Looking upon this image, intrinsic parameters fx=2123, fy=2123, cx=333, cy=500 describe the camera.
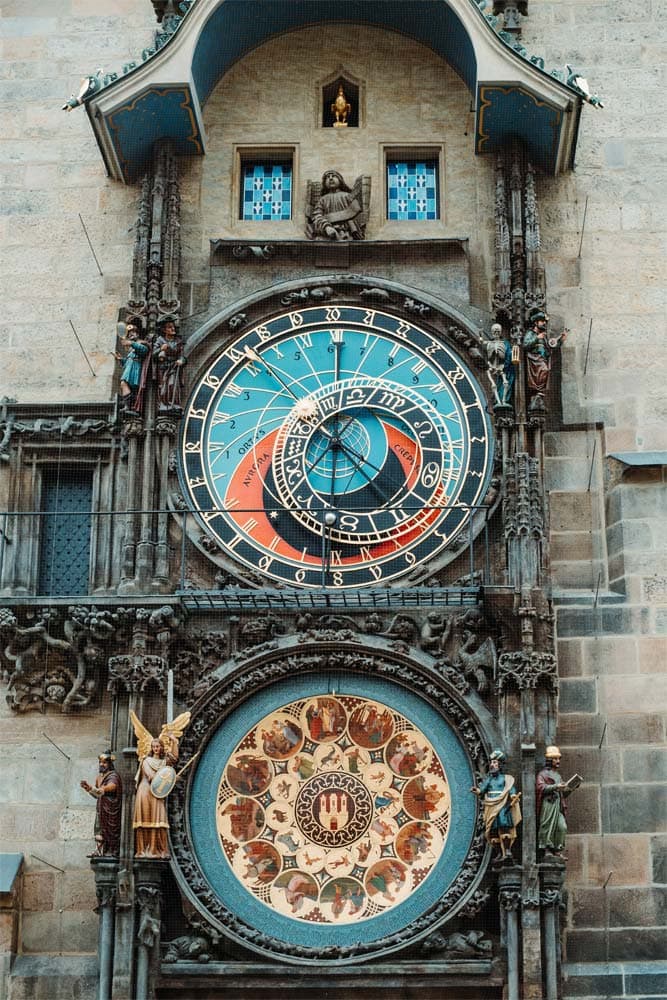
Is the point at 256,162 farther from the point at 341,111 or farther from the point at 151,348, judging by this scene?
the point at 151,348

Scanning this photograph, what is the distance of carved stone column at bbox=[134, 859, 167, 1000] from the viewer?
1337cm

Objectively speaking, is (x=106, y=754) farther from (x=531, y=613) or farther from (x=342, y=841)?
(x=531, y=613)

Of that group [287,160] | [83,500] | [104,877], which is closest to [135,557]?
[83,500]

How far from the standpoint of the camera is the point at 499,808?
13469 mm

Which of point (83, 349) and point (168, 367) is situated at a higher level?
point (83, 349)

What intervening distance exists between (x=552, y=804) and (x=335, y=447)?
3.05 metres

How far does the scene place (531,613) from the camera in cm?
1397

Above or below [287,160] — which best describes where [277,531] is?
below

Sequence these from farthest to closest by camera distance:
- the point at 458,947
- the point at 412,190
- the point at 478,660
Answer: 1. the point at 412,190
2. the point at 478,660
3. the point at 458,947

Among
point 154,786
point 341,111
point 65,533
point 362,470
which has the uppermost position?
point 341,111

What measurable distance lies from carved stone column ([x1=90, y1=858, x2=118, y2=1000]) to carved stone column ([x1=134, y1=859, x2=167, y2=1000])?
6.2 inches

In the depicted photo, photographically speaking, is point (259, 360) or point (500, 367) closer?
point (500, 367)

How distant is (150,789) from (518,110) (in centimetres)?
562

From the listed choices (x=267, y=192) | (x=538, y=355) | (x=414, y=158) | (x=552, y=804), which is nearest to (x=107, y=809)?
(x=552, y=804)
